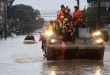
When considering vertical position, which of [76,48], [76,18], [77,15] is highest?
[77,15]

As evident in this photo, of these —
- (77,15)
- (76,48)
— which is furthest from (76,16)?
(76,48)

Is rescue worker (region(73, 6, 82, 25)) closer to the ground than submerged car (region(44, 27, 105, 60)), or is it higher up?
higher up

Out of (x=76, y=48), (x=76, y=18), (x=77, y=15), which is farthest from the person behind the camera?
(x=76, y=18)

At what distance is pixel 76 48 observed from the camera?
78.0 ft

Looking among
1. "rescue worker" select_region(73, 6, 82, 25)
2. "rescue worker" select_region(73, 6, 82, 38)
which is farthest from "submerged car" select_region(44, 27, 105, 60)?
"rescue worker" select_region(73, 6, 82, 25)

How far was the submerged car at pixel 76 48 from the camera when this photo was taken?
937 inches

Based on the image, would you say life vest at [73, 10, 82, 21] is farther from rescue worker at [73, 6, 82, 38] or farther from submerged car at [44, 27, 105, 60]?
submerged car at [44, 27, 105, 60]

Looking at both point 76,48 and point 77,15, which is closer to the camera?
point 76,48

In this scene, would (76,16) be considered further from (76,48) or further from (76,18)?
(76,48)

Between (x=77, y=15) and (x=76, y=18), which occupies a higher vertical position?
(x=77, y=15)

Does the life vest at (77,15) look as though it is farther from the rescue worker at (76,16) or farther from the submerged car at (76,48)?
the submerged car at (76,48)

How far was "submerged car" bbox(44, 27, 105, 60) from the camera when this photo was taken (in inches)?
937

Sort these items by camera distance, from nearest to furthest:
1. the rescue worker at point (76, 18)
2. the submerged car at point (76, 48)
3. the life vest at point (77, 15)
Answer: the submerged car at point (76, 48)
the rescue worker at point (76, 18)
the life vest at point (77, 15)

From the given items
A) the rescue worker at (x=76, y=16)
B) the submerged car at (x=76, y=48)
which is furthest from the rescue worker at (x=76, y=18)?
the submerged car at (x=76, y=48)
